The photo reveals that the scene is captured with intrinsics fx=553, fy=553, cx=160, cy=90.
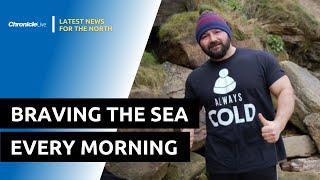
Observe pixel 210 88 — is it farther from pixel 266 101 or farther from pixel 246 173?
pixel 246 173

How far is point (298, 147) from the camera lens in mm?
6461

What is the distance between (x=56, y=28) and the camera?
4.02 metres

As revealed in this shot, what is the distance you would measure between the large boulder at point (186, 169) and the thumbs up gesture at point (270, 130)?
2.03 meters

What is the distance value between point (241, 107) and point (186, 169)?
6.60 feet

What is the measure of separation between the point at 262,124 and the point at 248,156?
20 cm

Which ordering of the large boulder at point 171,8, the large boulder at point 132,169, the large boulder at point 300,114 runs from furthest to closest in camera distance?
Result: the large boulder at point 300,114 < the large boulder at point 171,8 < the large boulder at point 132,169

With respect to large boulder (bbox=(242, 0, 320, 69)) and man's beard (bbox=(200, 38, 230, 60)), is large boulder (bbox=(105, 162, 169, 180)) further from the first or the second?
large boulder (bbox=(242, 0, 320, 69))

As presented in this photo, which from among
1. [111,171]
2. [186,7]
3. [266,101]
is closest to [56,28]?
[111,171]

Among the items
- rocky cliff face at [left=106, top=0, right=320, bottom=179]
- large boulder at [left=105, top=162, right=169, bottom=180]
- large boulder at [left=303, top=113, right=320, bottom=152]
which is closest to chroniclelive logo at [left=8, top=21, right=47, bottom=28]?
rocky cliff face at [left=106, top=0, right=320, bottom=179]

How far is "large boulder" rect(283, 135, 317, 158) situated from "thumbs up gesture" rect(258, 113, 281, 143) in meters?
3.42

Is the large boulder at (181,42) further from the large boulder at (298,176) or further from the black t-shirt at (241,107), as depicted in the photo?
the black t-shirt at (241,107)

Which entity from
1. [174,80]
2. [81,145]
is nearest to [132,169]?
[81,145]

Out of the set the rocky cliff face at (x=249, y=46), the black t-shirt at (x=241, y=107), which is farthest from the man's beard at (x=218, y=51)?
the rocky cliff face at (x=249, y=46)

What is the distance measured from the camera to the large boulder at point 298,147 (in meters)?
6.41
